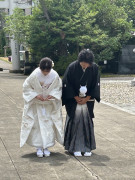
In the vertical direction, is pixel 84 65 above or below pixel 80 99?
above

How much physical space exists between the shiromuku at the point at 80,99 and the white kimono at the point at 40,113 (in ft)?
0.53

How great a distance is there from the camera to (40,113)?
6453 mm

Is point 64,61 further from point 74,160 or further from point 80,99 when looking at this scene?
point 74,160

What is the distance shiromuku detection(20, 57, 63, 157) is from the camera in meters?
6.36

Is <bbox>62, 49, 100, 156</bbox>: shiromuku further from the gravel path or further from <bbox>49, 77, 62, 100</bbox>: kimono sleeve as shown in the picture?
the gravel path

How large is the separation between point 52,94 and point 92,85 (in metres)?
0.67

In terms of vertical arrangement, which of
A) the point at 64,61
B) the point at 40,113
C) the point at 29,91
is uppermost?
the point at 29,91

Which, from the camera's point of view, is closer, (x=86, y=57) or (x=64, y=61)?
(x=86, y=57)

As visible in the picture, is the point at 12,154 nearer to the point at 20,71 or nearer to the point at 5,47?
the point at 20,71

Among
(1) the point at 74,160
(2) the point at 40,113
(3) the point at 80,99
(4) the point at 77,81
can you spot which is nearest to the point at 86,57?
(4) the point at 77,81

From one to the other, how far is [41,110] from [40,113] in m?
0.05

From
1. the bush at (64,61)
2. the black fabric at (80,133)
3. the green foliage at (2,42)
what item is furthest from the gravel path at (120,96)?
the green foliage at (2,42)

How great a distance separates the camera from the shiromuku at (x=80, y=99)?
21.2ft

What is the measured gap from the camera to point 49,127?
6.45 m
